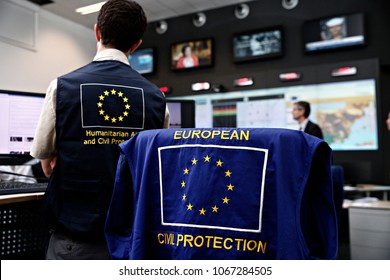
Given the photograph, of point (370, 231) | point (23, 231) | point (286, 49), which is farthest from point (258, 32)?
point (23, 231)

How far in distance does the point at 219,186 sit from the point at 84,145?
488 mm

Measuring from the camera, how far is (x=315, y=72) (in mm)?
4617

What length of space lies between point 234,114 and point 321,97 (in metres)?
1.19

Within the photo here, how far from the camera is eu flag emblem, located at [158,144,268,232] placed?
84 centimetres

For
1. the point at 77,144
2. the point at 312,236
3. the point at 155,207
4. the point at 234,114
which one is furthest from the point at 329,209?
the point at 234,114

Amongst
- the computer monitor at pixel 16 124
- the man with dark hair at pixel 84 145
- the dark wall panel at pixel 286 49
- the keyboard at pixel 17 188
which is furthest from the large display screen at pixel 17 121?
the dark wall panel at pixel 286 49

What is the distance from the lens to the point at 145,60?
595 cm

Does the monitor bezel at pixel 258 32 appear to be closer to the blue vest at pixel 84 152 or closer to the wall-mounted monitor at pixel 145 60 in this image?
the wall-mounted monitor at pixel 145 60

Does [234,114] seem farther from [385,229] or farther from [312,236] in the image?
[312,236]

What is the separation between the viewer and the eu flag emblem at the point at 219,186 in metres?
0.84

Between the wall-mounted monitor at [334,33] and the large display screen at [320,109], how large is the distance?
48cm

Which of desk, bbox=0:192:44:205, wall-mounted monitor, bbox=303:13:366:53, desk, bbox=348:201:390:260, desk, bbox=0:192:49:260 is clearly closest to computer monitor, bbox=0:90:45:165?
desk, bbox=0:192:49:260

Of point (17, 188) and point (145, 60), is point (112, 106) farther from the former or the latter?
point (145, 60)

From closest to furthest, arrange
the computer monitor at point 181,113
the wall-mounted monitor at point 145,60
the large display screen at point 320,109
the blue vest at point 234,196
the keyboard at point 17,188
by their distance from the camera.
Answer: the blue vest at point 234,196
the keyboard at point 17,188
the computer monitor at point 181,113
the large display screen at point 320,109
the wall-mounted monitor at point 145,60
